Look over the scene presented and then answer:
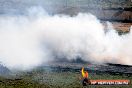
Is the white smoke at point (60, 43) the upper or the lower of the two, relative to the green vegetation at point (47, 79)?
upper

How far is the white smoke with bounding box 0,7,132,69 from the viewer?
29.9 m

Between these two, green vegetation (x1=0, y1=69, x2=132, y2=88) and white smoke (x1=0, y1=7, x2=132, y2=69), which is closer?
green vegetation (x1=0, y1=69, x2=132, y2=88)

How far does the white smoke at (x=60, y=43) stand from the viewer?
98.0ft

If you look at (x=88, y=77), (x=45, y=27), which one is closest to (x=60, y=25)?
(x=45, y=27)

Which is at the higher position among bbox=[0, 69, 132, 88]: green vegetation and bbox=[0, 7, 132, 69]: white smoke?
bbox=[0, 7, 132, 69]: white smoke

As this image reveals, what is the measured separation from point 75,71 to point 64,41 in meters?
4.50

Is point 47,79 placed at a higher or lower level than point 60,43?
lower

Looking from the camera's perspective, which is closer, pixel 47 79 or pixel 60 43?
pixel 47 79

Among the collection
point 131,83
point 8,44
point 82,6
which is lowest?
point 131,83

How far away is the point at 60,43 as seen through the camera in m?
31.5

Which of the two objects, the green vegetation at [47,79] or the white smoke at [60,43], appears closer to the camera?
the green vegetation at [47,79]

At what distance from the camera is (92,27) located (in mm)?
32719

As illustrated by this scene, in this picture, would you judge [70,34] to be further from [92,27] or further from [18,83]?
[18,83]

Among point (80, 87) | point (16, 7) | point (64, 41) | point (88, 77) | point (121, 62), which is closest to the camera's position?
point (80, 87)
